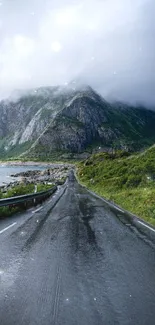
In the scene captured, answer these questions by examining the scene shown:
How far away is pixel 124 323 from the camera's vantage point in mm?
4625

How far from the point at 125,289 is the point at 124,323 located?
4.55 ft

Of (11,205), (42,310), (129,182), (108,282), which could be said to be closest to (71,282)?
(108,282)

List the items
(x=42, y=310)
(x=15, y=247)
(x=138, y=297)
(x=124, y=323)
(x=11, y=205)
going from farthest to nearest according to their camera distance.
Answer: (x=11, y=205), (x=15, y=247), (x=138, y=297), (x=42, y=310), (x=124, y=323)

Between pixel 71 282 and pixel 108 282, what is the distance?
814 mm

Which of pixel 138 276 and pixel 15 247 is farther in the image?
pixel 15 247

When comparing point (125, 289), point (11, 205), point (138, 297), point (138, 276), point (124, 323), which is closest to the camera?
point (124, 323)

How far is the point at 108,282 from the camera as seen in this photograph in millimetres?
6363

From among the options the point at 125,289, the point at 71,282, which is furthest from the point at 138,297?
the point at 71,282

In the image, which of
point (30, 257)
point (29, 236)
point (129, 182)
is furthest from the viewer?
point (129, 182)

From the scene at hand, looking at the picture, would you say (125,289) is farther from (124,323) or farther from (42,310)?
(42,310)

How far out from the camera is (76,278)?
6551mm

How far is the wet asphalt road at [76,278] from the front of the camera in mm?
4863

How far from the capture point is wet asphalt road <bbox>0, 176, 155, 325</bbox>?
4.86 m

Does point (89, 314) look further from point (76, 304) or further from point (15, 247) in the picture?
point (15, 247)
